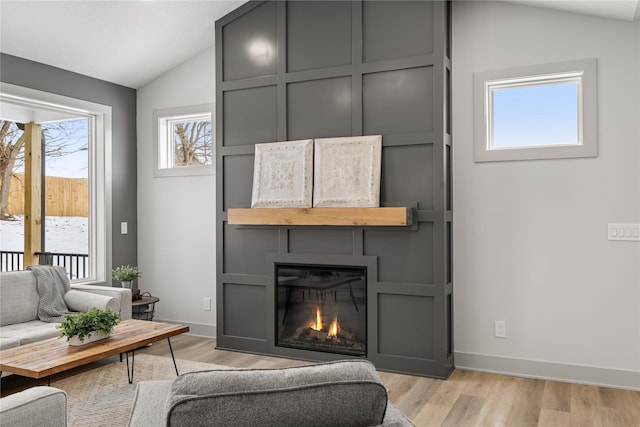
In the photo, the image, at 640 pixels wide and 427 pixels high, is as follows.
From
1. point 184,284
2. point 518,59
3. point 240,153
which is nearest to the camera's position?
point 518,59

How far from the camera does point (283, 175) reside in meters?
4.15

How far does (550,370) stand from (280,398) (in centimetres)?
315

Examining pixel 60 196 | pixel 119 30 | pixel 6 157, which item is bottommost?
pixel 60 196

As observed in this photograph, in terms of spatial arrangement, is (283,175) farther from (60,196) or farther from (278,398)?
(278,398)

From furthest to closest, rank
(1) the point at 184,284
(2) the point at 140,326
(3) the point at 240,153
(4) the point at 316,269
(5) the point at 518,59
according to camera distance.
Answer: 1. (1) the point at 184,284
2. (3) the point at 240,153
3. (4) the point at 316,269
4. (5) the point at 518,59
5. (2) the point at 140,326

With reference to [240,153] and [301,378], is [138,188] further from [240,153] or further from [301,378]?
[301,378]

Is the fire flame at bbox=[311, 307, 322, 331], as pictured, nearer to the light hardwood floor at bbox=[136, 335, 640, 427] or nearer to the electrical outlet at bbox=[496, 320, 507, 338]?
the light hardwood floor at bbox=[136, 335, 640, 427]

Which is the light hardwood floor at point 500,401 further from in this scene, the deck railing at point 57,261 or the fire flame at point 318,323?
the deck railing at point 57,261

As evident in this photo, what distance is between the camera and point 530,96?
Answer: 386 cm

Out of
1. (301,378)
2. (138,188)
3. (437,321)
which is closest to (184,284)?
(138,188)

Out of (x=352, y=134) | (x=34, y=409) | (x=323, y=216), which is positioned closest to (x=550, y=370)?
(x=323, y=216)

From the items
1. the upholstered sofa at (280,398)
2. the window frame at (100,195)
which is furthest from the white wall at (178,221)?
the upholstered sofa at (280,398)

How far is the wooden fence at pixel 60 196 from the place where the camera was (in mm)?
4516

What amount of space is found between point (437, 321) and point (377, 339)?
505 millimetres
